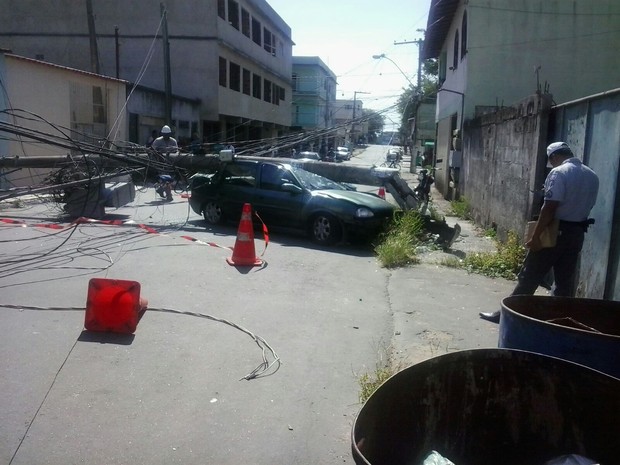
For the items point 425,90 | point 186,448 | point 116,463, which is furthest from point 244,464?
point 425,90

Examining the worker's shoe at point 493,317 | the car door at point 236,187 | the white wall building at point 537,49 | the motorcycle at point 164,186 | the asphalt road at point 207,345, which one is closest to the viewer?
the asphalt road at point 207,345

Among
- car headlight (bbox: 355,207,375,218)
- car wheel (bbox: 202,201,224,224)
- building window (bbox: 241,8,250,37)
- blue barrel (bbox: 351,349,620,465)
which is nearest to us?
blue barrel (bbox: 351,349,620,465)

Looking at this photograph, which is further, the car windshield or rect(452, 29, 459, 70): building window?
rect(452, 29, 459, 70): building window

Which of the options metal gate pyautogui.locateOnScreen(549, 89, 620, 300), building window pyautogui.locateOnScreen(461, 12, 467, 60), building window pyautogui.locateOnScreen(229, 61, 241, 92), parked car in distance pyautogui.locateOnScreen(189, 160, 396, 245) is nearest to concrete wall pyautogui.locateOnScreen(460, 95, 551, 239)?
metal gate pyautogui.locateOnScreen(549, 89, 620, 300)

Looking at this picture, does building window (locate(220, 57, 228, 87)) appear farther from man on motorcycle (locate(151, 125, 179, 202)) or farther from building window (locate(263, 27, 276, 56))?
man on motorcycle (locate(151, 125, 179, 202))

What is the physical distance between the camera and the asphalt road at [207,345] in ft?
12.7

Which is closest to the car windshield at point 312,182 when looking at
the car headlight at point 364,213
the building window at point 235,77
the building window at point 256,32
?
the car headlight at point 364,213

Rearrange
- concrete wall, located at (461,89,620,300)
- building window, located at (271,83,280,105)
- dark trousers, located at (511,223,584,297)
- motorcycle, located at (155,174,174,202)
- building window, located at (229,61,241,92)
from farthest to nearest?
1. building window, located at (271,83,280,105)
2. building window, located at (229,61,241,92)
3. motorcycle, located at (155,174,174,202)
4. concrete wall, located at (461,89,620,300)
5. dark trousers, located at (511,223,584,297)

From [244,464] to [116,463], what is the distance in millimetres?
766

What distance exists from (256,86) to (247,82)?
7.96ft

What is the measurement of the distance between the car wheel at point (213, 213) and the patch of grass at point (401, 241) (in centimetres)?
381

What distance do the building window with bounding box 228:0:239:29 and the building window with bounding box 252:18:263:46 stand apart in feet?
11.9

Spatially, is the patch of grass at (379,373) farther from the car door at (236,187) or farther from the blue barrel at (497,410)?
the car door at (236,187)

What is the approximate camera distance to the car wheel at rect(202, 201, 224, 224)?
496 inches
